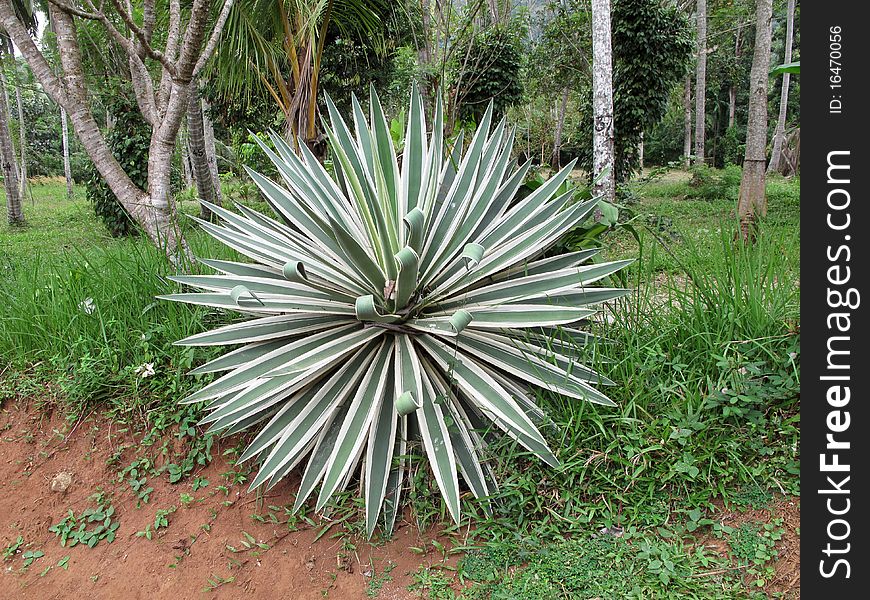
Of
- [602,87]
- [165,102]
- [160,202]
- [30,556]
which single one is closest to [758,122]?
[602,87]

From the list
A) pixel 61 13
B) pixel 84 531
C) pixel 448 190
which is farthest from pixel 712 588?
pixel 61 13

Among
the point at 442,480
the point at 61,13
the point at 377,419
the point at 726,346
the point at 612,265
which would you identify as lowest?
the point at 442,480

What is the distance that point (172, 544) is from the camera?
7.86 ft

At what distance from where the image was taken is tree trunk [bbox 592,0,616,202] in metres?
6.48

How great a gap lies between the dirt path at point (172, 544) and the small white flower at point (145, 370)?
0.28 m

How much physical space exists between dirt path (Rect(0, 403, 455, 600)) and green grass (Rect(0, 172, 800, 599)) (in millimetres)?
126

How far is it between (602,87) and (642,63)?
4573 mm

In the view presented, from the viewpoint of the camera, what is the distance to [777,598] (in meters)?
1.75

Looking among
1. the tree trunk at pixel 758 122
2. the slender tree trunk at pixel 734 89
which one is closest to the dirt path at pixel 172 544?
the tree trunk at pixel 758 122

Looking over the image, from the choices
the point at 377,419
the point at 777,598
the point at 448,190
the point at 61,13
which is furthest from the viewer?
the point at 61,13

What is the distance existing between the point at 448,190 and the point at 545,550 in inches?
66.5

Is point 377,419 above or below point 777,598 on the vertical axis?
above

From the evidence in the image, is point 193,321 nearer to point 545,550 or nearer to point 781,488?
point 545,550

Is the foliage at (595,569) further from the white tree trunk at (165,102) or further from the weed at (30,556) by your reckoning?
the white tree trunk at (165,102)
